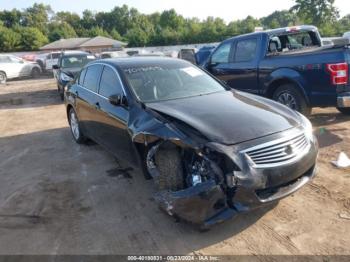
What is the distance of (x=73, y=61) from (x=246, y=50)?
7796 mm

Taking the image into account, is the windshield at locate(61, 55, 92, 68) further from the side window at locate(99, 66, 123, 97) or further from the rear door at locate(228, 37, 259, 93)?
the side window at locate(99, 66, 123, 97)

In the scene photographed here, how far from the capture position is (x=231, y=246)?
358cm

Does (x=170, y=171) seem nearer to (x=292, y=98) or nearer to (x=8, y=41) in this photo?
(x=292, y=98)

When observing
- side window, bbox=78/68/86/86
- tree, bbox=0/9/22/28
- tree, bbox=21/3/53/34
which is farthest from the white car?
tree, bbox=0/9/22/28

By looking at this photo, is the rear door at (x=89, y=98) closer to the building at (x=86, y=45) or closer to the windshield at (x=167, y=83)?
the windshield at (x=167, y=83)

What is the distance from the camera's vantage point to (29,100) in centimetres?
1448

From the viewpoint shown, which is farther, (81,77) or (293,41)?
(293,41)

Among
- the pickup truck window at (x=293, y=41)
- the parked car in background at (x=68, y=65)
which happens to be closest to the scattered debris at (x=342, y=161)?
the pickup truck window at (x=293, y=41)

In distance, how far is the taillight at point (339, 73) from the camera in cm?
648

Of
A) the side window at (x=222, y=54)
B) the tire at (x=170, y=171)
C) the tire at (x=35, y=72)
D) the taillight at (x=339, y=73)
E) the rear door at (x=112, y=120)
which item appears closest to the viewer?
the tire at (x=170, y=171)

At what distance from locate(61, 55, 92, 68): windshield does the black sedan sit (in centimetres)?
873

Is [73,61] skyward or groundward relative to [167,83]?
groundward

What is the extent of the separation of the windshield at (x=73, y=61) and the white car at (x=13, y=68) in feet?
33.2

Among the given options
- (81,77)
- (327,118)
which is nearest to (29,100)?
(81,77)
